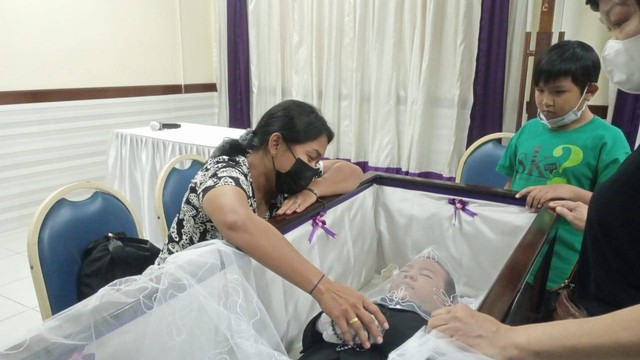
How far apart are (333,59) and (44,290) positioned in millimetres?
2744

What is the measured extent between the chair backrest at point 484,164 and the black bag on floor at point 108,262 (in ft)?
4.98

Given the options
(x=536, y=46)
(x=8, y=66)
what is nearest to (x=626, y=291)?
(x=536, y=46)

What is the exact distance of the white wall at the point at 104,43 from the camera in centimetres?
306

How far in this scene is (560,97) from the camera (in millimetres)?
1482

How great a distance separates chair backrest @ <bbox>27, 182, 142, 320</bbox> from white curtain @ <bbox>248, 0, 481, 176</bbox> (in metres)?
2.25

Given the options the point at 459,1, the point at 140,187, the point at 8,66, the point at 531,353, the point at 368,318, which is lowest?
the point at 140,187

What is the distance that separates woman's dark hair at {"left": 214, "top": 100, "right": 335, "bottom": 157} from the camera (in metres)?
1.26

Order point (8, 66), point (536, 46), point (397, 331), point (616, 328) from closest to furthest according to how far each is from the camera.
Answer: point (616, 328) → point (397, 331) → point (536, 46) → point (8, 66)

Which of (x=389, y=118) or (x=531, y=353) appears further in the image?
(x=389, y=118)

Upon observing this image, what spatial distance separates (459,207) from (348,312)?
0.84 m

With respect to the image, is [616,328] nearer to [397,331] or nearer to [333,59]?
[397,331]

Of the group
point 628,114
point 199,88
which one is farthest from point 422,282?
point 199,88

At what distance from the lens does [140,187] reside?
2799mm

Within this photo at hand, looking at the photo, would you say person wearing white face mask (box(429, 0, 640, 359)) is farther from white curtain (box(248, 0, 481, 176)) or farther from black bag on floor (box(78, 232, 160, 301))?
white curtain (box(248, 0, 481, 176))
